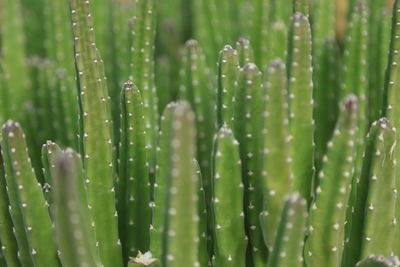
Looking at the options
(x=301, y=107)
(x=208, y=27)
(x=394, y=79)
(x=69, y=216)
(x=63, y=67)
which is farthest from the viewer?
(x=208, y=27)

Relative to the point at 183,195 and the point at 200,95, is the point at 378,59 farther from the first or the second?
the point at 183,195

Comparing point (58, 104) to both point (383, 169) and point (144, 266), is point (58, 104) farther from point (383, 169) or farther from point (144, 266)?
point (383, 169)

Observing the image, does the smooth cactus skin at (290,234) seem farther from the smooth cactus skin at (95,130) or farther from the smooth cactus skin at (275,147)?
the smooth cactus skin at (95,130)

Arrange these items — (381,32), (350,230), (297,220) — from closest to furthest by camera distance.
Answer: (297,220) < (350,230) < (381,32)

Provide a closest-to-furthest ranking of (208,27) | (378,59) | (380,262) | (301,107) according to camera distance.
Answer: (380,262) < (301,107) < (378,59) < (208,27)

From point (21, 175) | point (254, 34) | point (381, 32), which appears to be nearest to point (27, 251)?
point (21, 175)

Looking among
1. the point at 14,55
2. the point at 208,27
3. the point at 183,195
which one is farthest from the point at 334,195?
the point at 14,55
